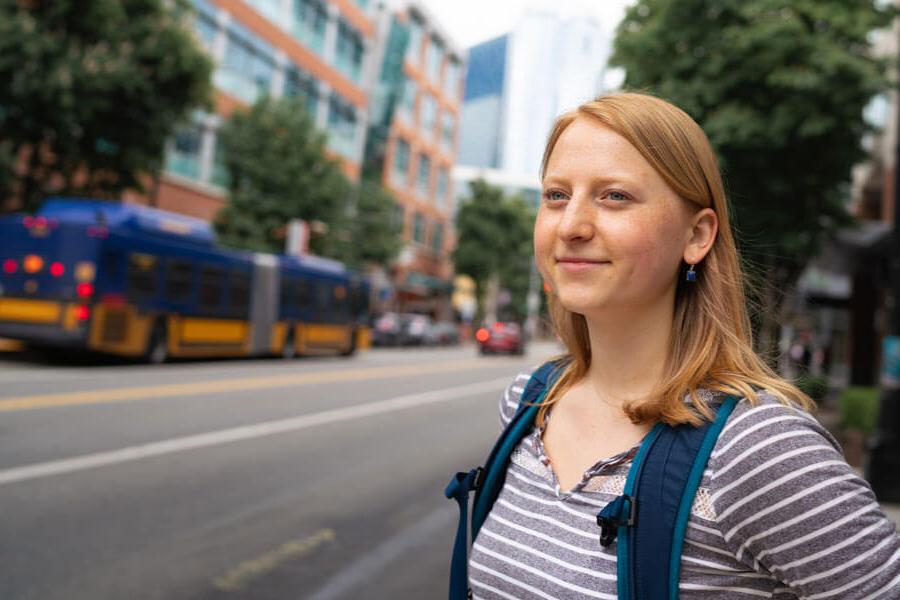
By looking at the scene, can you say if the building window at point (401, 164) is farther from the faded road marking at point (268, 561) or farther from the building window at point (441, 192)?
the faded road marking at point (268, 561)

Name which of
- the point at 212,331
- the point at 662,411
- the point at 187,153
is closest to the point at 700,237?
the point at 662,411

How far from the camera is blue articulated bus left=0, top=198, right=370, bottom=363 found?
16641 millimetres

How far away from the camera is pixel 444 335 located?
4875 cm

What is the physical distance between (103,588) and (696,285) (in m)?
4.11

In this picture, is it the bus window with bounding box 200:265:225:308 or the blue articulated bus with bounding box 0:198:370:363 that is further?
the bus window with bounding box 200:265:225:308

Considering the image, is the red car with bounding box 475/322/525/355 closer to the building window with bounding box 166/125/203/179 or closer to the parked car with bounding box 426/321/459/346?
the parked car with bounding box 426/321/459/346

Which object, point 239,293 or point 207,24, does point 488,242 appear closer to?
point 207,24

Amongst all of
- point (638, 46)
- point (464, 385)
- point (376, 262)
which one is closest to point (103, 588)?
point (638, 46)

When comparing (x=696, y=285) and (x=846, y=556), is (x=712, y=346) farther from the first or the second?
(x=846, y=556)

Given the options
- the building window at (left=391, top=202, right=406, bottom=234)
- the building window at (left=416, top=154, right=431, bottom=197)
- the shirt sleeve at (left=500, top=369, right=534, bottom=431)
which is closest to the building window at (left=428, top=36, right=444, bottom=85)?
the shirt sleeve at (left=500, top=369, right=534, bottom=431)

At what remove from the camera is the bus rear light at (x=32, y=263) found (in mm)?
16781

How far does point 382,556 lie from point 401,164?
38958 mm

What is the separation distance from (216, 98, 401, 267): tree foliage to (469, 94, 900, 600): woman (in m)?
28.7

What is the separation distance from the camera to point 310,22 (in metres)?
39.8
